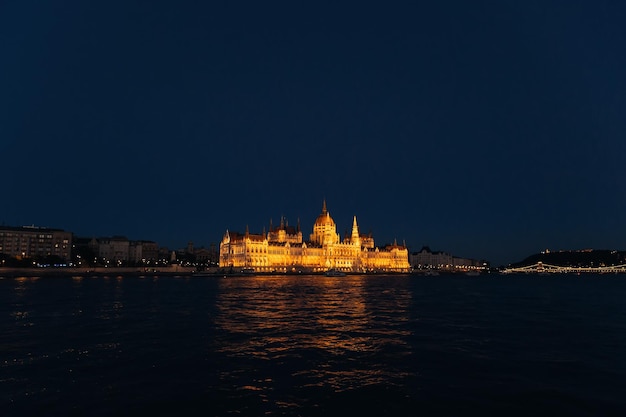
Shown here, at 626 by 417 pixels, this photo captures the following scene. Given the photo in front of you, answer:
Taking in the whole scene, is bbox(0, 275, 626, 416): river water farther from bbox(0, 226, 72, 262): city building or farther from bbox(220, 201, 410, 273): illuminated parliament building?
bbox(0, 226, 72, 262): city building

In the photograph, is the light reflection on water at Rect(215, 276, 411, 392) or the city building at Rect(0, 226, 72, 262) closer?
the light reflection on water at Rect(215, 276, 411, 392)

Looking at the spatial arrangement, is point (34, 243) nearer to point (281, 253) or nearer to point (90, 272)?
point (90, 272)

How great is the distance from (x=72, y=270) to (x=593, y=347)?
126m

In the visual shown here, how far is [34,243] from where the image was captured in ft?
521

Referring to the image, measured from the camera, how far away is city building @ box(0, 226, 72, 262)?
154m

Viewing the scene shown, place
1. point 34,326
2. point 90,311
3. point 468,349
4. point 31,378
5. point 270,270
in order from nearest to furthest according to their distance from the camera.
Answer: point 31,378 < point 468,349 < point 34,326 < point 90,311 < point 270,270

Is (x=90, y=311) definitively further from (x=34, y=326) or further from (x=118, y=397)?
(x=118, y=397)

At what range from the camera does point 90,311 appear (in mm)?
36875

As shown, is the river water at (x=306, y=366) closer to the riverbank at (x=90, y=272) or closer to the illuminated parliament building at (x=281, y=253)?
the riverbank at (x=90, y=272)

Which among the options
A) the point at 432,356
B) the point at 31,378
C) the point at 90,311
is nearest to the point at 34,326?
the point at 90,311

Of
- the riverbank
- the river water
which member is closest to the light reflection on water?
the river water

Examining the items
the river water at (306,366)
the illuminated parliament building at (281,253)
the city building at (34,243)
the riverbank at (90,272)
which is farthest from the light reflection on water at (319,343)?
the city building at (34,243)

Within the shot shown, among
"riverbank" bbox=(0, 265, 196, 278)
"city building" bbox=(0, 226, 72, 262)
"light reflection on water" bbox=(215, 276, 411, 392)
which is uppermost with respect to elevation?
"city building" bbox=(0, 226, 72, 262)

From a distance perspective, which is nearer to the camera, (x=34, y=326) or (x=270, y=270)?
(x=34, y=326)
